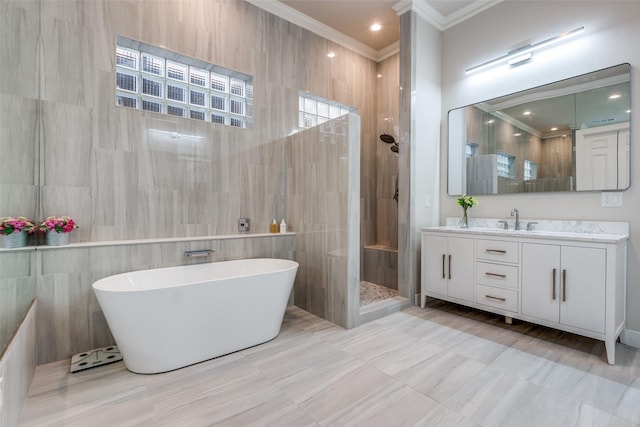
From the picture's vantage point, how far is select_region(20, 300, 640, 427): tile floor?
1512mm

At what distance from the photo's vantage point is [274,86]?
328cm

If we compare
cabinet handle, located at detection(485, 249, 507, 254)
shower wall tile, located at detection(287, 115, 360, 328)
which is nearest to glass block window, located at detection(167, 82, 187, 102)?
shower wall tile, located at detection(287, 115, 360, 328)

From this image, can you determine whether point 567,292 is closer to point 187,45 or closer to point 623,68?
point 623,68

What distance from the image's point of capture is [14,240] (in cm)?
190

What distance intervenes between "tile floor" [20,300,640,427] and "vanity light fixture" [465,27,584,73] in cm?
250

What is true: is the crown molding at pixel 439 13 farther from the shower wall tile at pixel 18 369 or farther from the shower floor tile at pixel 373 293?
the shower wall tile at pixel 18 369

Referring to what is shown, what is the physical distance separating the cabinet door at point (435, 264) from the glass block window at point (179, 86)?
7.36 ft

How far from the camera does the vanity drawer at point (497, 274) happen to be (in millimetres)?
2479

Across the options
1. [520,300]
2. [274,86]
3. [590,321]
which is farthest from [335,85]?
[590,321]

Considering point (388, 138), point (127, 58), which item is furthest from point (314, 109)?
point (127, 58)

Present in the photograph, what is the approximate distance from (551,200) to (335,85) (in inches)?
106

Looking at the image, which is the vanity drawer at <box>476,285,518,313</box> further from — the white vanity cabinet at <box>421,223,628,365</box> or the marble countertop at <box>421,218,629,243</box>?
the marble countertop at <box>421,218,629,243</box>

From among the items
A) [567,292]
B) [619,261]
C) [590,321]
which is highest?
A: [619,261]

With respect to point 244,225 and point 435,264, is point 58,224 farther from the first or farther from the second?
point 435,264
